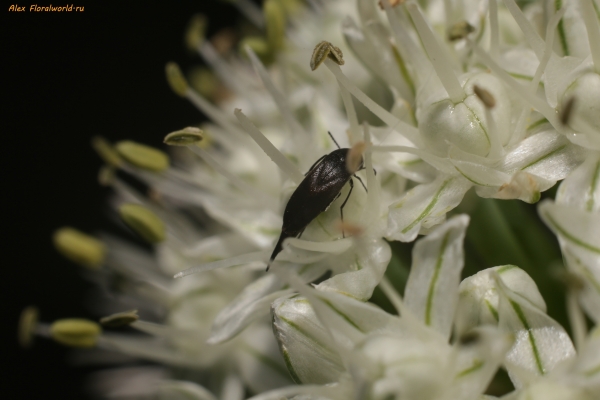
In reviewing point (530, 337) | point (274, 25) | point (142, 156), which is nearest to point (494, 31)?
point (530, 337)

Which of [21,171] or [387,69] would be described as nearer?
[387,69]

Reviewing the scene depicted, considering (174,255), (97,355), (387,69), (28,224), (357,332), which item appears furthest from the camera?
(28,224)

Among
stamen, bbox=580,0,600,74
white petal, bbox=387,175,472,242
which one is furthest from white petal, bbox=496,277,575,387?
stamen, bbox=580,0,600,74

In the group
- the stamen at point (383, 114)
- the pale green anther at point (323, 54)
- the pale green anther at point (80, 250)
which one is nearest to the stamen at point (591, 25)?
the stamen at point (383, 114)

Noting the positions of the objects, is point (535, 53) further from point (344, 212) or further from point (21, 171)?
point (21, 171)

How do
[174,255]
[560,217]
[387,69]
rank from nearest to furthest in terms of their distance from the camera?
[560,217] → [387,69] → [174,255]

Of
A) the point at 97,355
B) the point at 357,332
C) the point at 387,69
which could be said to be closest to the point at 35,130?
the point at 97,355

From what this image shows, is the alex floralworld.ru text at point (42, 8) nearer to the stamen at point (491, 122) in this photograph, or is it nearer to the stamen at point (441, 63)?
the stamen at point (441, 63)
